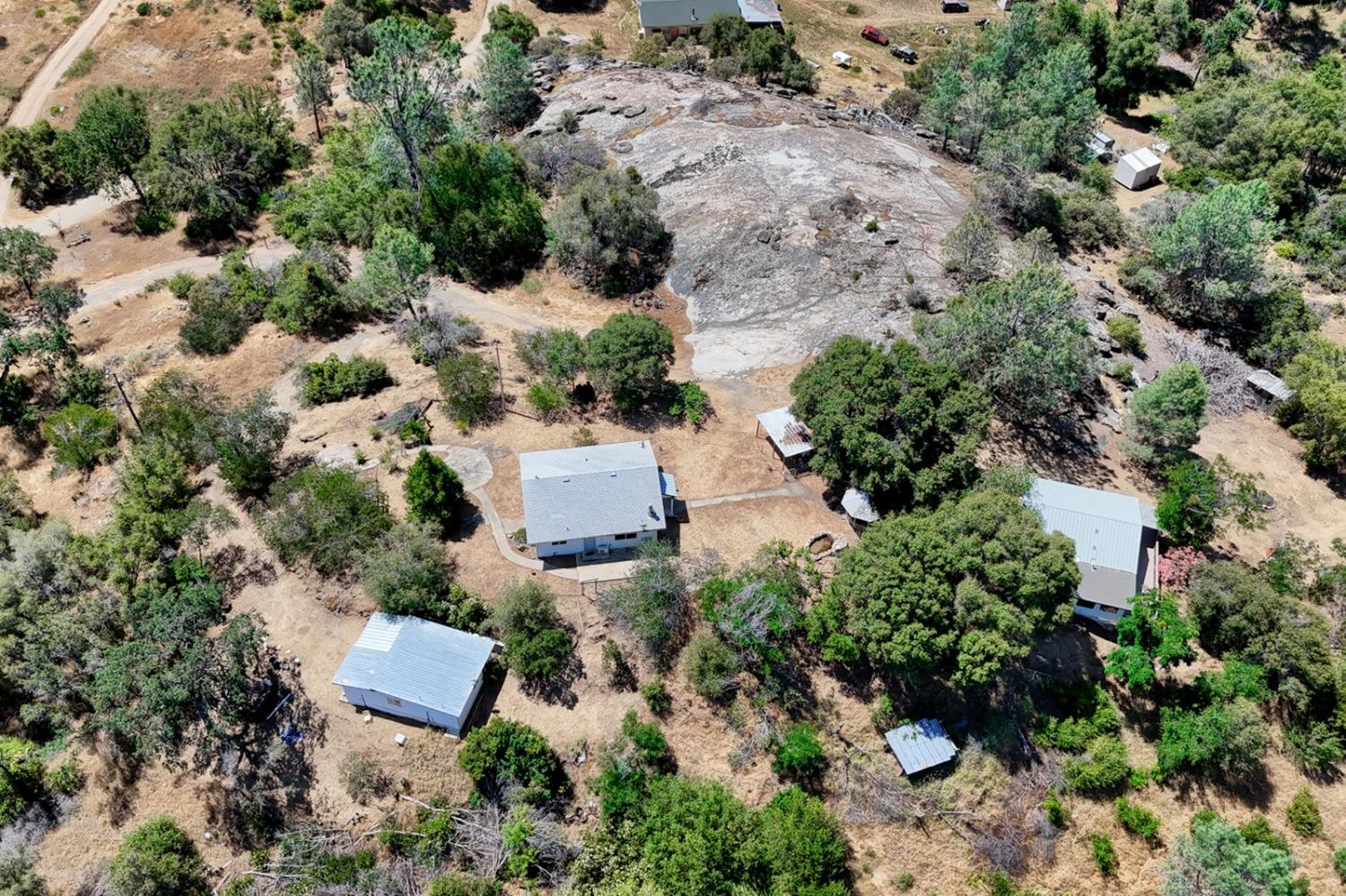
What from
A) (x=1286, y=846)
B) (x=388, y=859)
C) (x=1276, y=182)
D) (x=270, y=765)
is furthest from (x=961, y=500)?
(x=1276, y=182)

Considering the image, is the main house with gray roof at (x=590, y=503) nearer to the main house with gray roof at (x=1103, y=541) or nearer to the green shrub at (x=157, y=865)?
the green shrub at (x=157, y=865)

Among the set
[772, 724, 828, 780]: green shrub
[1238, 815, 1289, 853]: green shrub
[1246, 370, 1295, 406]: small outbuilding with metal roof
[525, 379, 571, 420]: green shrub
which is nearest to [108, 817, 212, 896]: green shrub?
[772, 724, 828, 780]: green shrub

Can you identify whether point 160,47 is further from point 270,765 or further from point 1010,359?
point 1010,359

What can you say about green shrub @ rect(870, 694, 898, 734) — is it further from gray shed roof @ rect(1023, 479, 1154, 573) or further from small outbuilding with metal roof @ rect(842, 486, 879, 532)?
gray shed roof @ rect(1023, 479, 1154, 573)

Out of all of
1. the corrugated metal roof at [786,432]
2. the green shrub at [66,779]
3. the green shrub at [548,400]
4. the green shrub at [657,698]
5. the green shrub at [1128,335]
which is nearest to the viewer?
the green shrub at [66,779]

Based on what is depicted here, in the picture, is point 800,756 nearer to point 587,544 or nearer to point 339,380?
point 587,544

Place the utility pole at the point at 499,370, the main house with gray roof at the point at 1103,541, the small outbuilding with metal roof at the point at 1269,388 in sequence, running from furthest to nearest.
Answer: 1. the small outbuilding with metal roof at the point at 1269,388
2. the utility pole at the point at 499,370
3. the main house with gray roof at the point at 1103,541

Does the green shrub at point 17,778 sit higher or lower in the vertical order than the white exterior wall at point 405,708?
lower

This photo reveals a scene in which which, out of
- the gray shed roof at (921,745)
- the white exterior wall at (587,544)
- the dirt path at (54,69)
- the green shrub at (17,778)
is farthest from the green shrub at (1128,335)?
the dirt path at (54,69)
